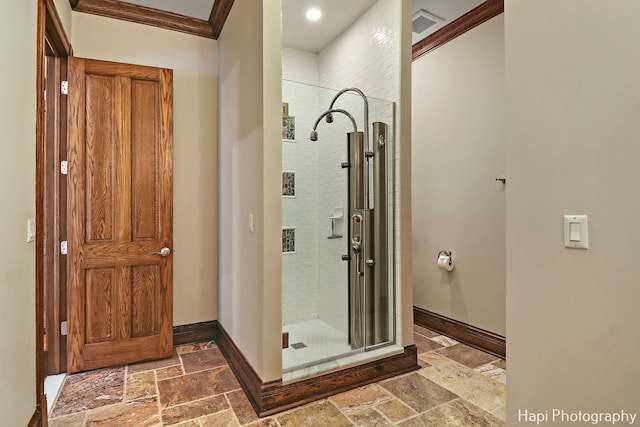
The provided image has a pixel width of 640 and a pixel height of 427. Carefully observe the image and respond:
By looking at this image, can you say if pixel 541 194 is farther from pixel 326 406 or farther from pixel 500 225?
pixel 500 225

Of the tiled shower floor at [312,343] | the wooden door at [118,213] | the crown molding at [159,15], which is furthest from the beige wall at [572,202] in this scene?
the wooden door at [118,213]

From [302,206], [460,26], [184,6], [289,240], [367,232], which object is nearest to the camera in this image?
[289,240]

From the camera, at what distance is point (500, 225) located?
9.89 feet

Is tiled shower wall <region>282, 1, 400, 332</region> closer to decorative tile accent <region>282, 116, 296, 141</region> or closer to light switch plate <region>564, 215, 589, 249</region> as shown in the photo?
decorative tile accent <region>282, 116, 296, 141</region>

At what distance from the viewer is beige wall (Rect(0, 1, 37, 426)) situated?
1455 mm

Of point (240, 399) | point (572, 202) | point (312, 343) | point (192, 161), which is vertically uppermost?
point (192, 161)

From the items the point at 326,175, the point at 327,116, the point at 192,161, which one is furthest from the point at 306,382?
the point at 192,161

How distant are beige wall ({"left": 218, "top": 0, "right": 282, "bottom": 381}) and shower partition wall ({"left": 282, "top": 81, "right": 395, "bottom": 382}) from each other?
1.02 ft

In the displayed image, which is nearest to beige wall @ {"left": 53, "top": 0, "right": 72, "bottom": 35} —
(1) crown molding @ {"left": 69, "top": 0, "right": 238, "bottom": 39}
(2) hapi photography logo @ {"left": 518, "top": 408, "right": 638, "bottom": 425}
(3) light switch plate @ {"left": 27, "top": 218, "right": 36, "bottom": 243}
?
(1) crown molding @ {"left": 69, "top": 0, "right": 238, "bottom": 39}

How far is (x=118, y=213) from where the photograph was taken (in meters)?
2.88

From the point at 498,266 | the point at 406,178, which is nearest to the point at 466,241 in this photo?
the point at 498,266

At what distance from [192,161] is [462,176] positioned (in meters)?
2.49

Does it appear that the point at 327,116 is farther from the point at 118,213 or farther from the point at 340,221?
the point at 118,213

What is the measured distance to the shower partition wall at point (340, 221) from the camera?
268 centimetres
